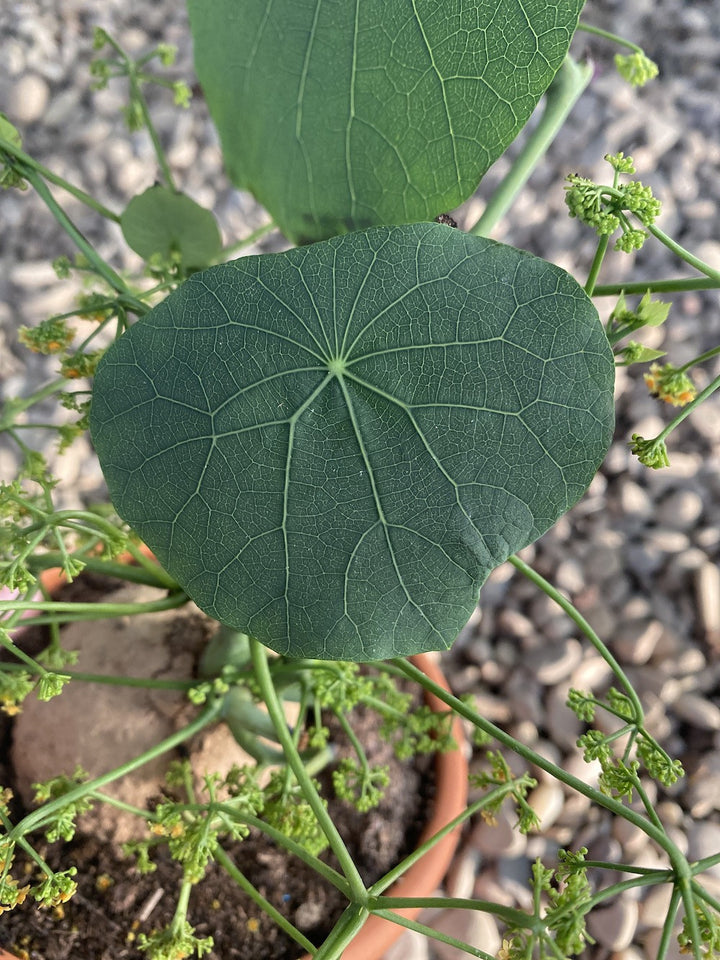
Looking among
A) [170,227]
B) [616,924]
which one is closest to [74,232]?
[170,227]

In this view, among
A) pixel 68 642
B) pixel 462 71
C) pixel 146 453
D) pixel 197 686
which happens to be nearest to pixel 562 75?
pixel 462 71

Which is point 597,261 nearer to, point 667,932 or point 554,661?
point 667,932

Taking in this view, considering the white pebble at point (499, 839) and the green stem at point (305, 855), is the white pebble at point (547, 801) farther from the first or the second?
the green stem at point (305, 855)

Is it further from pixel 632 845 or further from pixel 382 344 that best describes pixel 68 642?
pixel 632 845

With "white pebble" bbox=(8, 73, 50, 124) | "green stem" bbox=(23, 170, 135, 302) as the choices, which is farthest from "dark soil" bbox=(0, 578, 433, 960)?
"white pebble" bbox=(8, 73, 50, 124)

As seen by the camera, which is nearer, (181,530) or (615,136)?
(181,530)

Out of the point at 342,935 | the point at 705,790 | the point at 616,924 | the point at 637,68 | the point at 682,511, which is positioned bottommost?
the point at 342,935
